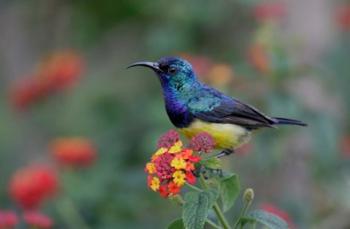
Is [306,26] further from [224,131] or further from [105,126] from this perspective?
[224,131]

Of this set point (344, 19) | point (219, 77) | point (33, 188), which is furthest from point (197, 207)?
point (344, 19)

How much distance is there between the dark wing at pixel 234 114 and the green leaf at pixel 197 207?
0.48 metres

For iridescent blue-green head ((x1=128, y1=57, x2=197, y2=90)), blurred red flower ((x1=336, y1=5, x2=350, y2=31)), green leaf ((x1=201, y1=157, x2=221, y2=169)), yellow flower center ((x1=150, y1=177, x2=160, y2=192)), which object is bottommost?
yellow flower center ((x1=150, y1=177, x2=160, y2=192))

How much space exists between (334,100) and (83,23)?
1.78 metres

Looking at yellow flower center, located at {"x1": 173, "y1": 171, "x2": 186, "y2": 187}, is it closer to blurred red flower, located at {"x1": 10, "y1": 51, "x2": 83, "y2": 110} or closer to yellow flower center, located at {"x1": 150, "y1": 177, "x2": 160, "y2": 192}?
yellow flower center, located at {"x1": 150, "y1": 177, "x2": 160, "y2": 192}

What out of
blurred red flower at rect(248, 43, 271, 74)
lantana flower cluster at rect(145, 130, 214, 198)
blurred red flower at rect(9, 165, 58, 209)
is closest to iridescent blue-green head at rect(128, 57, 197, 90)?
lantana flower cluster at rect(145, 130, 214, 198)

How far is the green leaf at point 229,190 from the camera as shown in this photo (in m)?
2.71

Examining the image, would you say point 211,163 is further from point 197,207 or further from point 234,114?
point 234,114

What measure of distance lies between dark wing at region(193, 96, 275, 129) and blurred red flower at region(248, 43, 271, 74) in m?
A: 1.36

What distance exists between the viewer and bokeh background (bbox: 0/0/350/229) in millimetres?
4516

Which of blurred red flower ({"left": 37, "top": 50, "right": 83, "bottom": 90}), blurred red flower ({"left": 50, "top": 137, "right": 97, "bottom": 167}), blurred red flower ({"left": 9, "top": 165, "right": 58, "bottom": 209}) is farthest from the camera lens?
blurred red flower ({"left": 37, "top": 50, "right": 83, "bottom": 90})

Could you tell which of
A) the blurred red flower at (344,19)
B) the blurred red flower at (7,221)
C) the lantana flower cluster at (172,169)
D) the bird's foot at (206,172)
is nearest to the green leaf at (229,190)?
the bird's foot at (206,172)

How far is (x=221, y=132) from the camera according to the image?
10.0ft

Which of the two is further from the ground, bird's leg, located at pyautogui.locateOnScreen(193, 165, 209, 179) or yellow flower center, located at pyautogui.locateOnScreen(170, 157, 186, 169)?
yellow flower center, located at pyautogui.locateOnScreen(170, 157, 186, 169)
